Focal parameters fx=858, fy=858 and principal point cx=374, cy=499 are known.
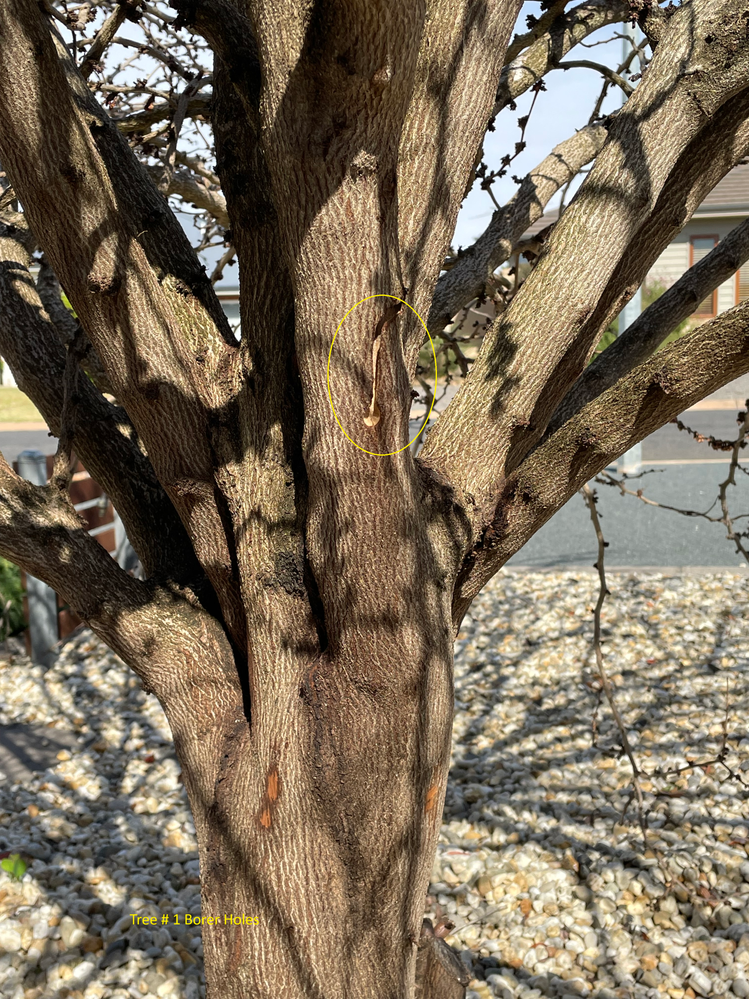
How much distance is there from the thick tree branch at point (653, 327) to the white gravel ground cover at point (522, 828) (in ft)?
5.89

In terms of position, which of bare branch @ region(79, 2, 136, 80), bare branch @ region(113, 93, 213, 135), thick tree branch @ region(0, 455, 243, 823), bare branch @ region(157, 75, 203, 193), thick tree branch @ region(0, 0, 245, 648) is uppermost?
bare branch @ region(79, 2, 136, 80)

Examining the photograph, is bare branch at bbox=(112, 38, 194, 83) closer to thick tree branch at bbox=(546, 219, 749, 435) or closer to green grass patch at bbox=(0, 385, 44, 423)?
thick tree branch at bbox=(546, 219, 749, 435)

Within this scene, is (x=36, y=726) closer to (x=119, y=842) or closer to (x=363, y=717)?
(x=119, y=842)

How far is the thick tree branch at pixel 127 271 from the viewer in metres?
1.58

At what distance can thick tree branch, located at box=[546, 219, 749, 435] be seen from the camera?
2271 mm

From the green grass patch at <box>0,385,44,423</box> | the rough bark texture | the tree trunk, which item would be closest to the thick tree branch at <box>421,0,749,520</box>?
the rough bark texture

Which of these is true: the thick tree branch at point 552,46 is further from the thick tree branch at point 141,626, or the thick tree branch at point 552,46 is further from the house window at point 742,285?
the house window at point 742,285

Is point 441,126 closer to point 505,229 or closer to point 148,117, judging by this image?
point 505,229

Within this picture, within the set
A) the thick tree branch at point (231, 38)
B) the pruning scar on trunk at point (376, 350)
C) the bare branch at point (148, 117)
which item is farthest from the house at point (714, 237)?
the pruning scar on trunk at point (376, 350)

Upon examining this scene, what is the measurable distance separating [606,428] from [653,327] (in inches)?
24.4

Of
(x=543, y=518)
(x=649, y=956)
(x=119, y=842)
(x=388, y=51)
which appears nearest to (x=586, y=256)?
(x=543, y=518)

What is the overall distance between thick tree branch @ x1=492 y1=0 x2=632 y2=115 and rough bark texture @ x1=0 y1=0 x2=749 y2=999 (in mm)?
754

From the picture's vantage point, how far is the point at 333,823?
5.75ft

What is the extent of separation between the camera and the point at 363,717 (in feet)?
5.70
